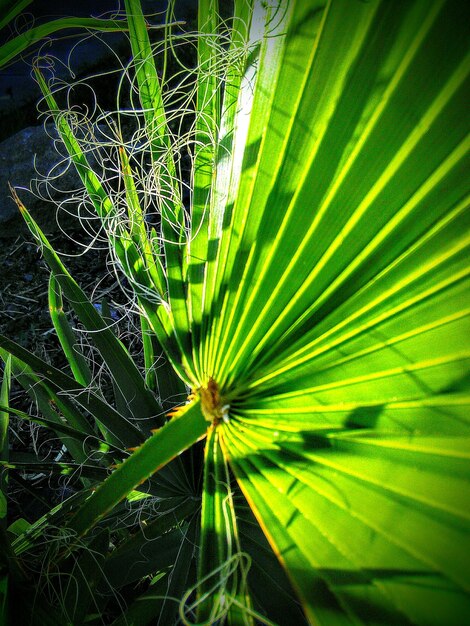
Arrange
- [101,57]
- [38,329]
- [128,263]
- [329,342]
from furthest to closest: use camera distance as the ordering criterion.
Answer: [101,57] → [38,329] → [128,263] → [329,342]

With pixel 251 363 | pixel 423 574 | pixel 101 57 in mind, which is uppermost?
pixel 101 57

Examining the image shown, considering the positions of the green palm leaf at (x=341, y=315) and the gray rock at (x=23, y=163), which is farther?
the gray rock at (x=23, y=163)

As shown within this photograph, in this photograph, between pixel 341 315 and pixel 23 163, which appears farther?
pixel 23 163

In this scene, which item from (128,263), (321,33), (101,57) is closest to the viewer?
(321,33)

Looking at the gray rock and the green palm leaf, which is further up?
the gray rock

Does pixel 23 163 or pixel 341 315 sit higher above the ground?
pixel 23 163

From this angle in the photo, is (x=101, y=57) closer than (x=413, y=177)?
No

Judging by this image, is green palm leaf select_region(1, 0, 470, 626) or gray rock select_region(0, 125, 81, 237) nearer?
green palm leaf select_region(1, 0, 470, 626)

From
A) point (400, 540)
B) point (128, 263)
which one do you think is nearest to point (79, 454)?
point (128, 263)

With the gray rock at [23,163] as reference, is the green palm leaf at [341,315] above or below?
below

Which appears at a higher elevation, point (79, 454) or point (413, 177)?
point (413, 177)

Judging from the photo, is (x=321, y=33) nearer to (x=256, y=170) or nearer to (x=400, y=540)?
(x=256, y=170)
